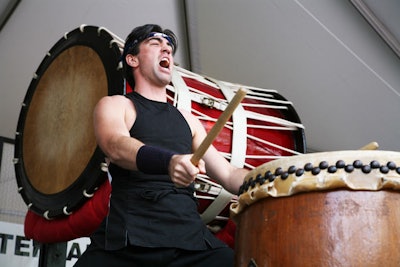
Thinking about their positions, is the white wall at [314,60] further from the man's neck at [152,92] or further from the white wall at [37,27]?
the man's neck at [152,92]

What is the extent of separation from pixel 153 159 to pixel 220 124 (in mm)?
171

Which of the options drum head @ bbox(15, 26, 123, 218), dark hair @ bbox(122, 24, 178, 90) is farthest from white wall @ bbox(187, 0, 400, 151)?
dark hair @ bbox(122, 24, 178, 90)

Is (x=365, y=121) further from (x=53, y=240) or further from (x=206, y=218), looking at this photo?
(x=53, y=240)

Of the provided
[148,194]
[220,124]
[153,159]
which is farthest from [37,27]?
[220,124]

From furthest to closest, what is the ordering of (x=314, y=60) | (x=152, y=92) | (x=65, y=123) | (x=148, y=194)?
(x=314, y=60) < (x=65, y=123) < (x=152, y=92) < (x=148, y=194)

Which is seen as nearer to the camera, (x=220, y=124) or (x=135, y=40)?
(x=220, y=124)

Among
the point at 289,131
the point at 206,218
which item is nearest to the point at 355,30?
the point at 289,131

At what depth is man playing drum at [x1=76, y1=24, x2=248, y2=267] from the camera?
1.27 meters

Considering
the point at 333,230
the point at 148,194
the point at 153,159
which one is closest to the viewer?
the point at 333,230

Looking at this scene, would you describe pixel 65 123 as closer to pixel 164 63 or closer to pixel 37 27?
pixel 164 63

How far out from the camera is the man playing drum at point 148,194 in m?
1.27

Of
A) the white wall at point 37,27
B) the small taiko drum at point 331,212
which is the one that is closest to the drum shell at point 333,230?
the small taiko drum at point 331,212

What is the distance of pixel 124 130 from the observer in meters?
1.32

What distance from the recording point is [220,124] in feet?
3.47
